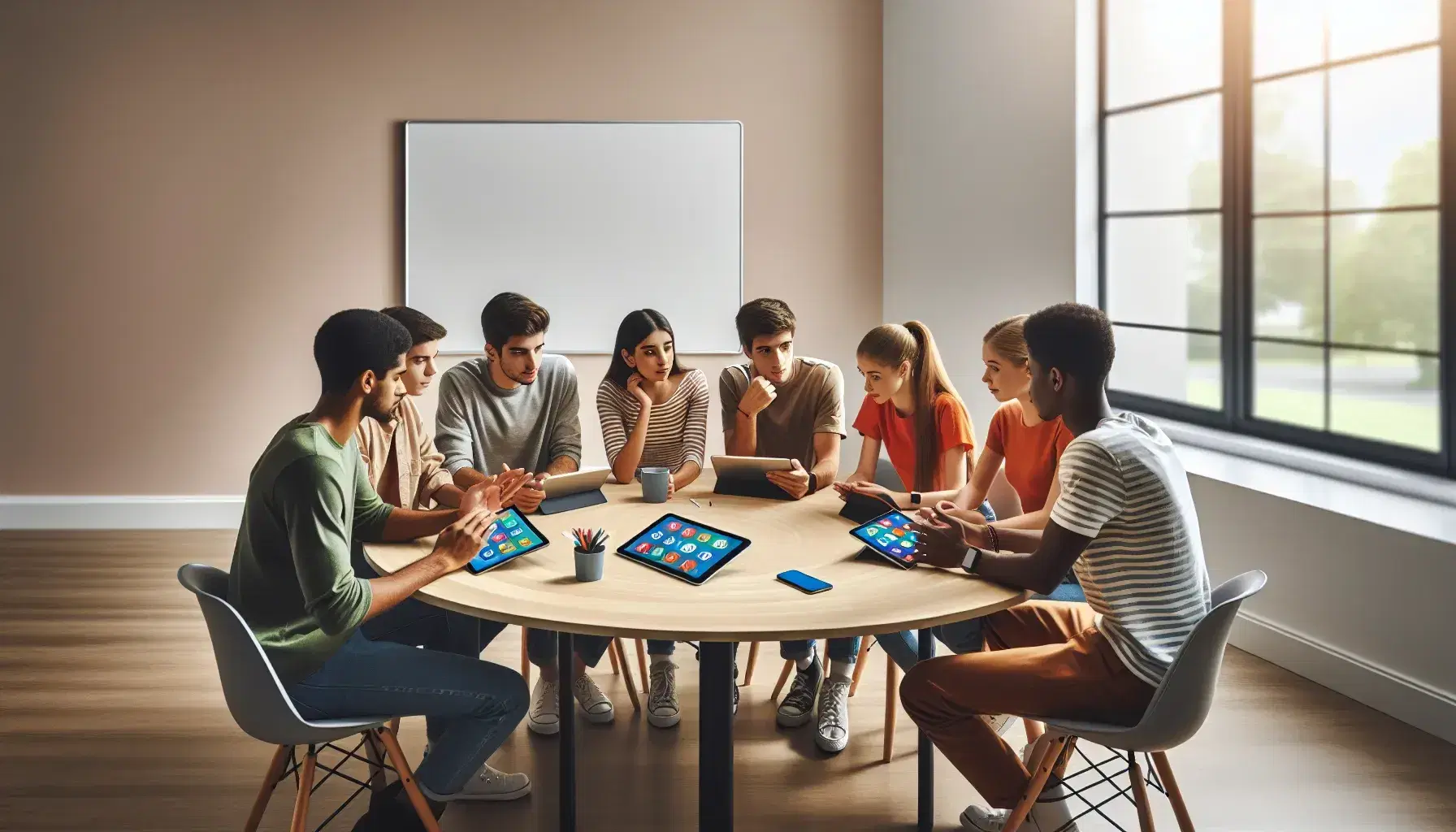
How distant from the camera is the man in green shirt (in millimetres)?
2086

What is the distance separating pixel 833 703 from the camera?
3176 millimetres

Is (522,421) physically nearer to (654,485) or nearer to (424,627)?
(654,485)

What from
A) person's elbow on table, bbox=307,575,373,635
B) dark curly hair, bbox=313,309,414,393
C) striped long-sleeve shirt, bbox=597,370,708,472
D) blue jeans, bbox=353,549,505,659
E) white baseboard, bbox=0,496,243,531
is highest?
dark curly hair, bbox=313,309,414,393

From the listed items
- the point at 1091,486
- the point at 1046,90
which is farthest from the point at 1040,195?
the point at 1091,486

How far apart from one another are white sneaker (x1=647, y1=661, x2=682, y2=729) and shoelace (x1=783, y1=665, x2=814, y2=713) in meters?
0.33

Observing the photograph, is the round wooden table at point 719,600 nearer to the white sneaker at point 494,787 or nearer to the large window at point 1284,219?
the white sneaker at point 494,787

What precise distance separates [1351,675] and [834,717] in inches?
64.6

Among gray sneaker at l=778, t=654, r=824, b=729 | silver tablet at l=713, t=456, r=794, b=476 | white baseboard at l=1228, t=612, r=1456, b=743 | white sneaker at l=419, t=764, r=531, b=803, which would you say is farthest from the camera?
gray sneaker at l=778, t=654, r=824, b=729

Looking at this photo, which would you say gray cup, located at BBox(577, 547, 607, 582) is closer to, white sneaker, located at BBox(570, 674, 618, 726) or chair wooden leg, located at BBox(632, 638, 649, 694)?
white sneaker, located at BBox(570, 674, 618, 726)

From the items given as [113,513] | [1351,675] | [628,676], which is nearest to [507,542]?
[628,676]

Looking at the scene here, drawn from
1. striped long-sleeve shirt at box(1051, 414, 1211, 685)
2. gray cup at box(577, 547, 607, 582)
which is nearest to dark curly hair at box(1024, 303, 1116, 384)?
striped long-sleeve shirt at box(1051, 414, 1211, 685)

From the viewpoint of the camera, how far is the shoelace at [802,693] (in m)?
3.29

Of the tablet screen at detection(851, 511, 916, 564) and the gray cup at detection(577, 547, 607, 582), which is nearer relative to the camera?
the gray cup at detection(577, 547, 607, 582)

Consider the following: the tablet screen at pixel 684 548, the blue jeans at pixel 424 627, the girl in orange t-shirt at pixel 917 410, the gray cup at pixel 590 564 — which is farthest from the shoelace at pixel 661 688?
the gray cup at pixel 590 564
